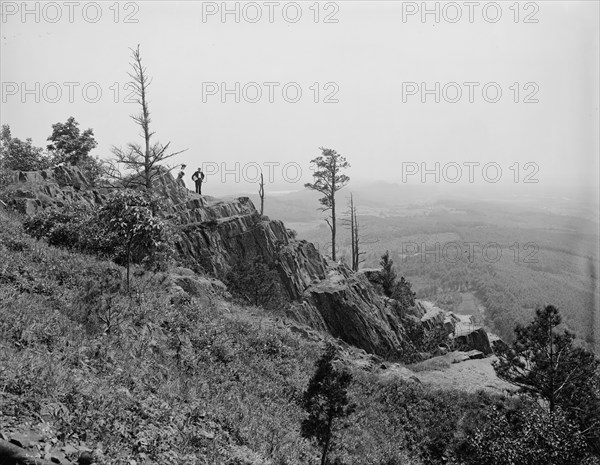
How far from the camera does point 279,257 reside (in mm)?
25938

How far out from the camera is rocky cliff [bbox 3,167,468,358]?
2273 cm

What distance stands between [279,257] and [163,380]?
17.2 meters

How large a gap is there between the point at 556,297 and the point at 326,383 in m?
124

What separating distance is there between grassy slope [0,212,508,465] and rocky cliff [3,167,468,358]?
19.8ft

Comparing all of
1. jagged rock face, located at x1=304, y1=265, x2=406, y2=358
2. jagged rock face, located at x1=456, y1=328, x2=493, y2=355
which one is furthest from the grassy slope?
jagged rock face, located at x1=456, y1=328, x2=493, y2=355

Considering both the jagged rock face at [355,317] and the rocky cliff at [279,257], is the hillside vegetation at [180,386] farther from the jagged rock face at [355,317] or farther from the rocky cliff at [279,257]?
the jagged rock face at [355,317]

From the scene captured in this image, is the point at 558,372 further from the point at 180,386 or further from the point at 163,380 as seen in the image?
the point at 163,380

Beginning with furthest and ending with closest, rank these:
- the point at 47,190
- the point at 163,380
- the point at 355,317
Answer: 1. the point at 355,317
2. the point at 47,190
3. the point at 163,380

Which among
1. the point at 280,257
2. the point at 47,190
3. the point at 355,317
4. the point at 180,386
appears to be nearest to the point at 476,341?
the point at 355,317

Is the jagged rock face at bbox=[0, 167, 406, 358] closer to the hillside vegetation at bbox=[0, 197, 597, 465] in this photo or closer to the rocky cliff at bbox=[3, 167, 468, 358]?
the rocky cliff at bbox=[3, 167, 468, 358]

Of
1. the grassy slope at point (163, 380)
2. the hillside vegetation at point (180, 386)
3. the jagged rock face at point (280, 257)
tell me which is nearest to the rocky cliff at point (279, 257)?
the jagged rock face at point (280, 257)

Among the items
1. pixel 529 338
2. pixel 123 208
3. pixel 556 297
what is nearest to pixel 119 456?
pixel 123 208

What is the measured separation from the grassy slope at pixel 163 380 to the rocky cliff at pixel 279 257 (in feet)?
19.8

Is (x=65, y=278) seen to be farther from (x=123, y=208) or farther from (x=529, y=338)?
(x=529, y=338)
